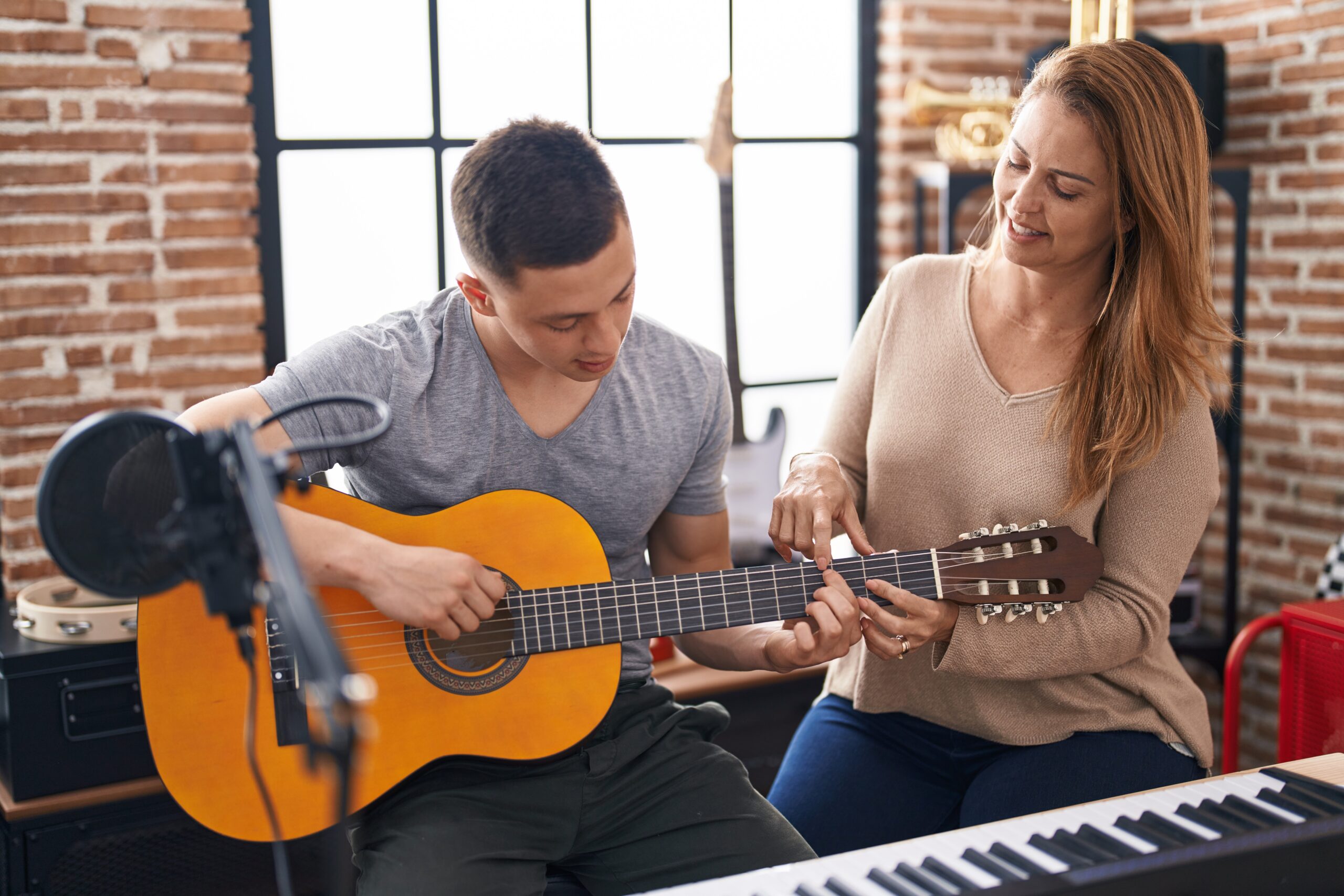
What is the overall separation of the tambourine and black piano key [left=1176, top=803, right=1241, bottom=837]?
1747mm

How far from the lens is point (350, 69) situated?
271cm

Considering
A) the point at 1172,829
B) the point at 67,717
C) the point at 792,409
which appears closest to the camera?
the point at 1172,829

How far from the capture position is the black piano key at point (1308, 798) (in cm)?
123

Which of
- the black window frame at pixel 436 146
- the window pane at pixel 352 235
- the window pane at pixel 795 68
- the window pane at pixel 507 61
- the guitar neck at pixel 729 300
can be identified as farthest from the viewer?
the window pane at pixel 795 68

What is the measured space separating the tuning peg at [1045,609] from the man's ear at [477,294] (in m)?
0.87

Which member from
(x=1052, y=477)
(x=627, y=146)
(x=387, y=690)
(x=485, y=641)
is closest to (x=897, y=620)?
(x=1052, y=477)

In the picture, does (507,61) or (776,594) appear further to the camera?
(507,61)

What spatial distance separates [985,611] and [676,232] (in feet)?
5.89

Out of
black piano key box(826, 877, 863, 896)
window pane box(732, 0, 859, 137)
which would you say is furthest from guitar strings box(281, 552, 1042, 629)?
window pane box(732, 0, 859, 137)

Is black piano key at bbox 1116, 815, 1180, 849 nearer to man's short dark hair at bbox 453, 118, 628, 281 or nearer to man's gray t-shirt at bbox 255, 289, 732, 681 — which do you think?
man's gray t-shirt at bbox 255, 289, 732, 681

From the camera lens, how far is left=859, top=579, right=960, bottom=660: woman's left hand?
5.02 ft

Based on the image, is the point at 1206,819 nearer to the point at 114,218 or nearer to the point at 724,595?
the point at 724,595

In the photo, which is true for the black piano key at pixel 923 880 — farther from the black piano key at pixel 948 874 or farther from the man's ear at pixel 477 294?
the man's ear at pixel 477 294

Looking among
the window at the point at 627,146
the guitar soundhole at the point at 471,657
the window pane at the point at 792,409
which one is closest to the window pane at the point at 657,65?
the window at the point at 627,146
